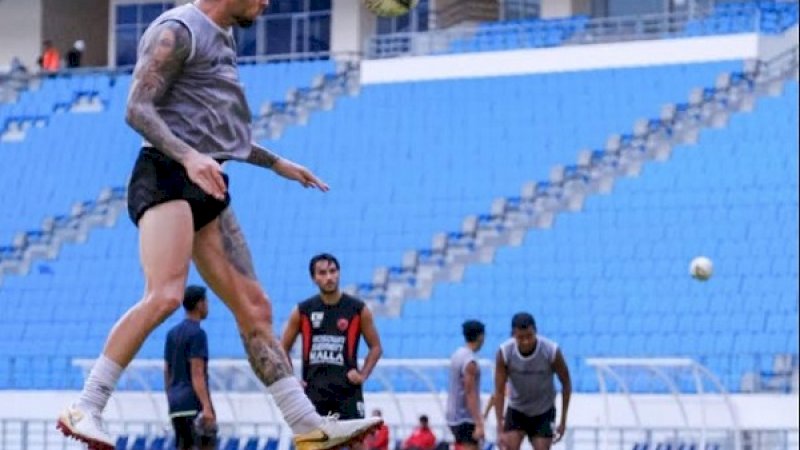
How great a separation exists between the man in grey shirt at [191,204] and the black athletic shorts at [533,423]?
853 centimetres

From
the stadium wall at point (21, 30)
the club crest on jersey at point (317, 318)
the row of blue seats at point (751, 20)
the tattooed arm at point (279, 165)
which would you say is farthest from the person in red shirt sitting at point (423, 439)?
the stadium wall at point (21, 30)

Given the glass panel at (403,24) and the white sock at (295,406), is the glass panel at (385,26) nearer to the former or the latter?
the glass panel at (403,24)

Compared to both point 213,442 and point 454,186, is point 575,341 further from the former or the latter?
point 213,442

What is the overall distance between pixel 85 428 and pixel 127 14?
124 feet

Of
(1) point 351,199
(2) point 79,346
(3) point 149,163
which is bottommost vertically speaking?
(2) point 79,346

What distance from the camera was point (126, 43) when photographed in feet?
149

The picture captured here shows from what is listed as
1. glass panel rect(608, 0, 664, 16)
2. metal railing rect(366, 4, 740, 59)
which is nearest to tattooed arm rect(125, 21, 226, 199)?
metal railing rect(366, 4, 740, 59)

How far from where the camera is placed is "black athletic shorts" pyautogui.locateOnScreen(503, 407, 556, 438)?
57.9ft

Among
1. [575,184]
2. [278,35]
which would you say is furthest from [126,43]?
[575,184]

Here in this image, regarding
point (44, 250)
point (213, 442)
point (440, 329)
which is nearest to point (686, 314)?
point (440, 329)

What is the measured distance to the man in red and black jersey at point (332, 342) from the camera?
14445mm

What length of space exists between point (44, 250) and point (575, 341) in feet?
36.0

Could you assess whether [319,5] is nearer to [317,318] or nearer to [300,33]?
[300,33]

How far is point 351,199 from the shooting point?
3581cm
